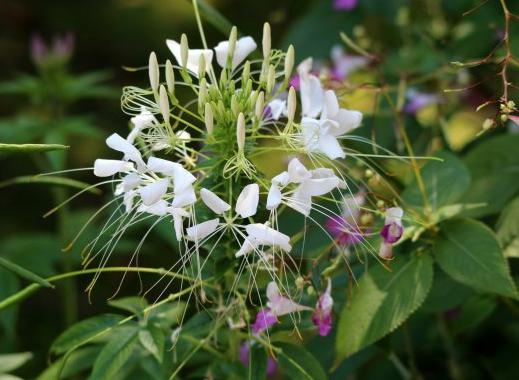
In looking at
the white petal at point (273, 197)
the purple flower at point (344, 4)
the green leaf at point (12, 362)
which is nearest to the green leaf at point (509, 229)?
the white petal at point (273, 197)

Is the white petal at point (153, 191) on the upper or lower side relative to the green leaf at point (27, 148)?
lower

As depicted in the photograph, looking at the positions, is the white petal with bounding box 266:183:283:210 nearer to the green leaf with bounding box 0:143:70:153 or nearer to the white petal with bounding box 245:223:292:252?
the white petal with bounding box 245:223:292:252

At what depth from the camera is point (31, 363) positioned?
1.91 meters

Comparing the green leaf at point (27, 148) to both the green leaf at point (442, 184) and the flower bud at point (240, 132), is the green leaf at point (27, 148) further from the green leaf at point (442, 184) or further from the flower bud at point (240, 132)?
the green leaf at point (442, 184)

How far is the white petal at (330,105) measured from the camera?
3.23 feet

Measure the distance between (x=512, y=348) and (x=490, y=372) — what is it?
0.28 feet

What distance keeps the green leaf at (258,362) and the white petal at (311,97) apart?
0.30m

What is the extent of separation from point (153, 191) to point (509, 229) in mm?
566

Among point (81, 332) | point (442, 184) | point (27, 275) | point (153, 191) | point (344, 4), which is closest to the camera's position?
point (153, 191)

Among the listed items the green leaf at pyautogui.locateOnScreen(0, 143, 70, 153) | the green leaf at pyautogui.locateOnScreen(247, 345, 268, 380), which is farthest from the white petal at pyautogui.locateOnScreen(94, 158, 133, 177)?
the green leaf at pyautogui.locateOnScreen(247, 345, 268, 380)

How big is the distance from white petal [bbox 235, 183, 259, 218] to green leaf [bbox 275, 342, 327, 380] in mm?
229

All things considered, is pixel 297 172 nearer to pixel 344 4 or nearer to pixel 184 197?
pixel 184 197

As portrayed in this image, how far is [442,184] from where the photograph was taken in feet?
4.00

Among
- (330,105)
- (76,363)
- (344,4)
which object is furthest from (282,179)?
(344,4)
